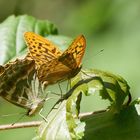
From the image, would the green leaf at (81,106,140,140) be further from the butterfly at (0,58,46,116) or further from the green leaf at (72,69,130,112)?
the butterfly at (0,58,46,116)

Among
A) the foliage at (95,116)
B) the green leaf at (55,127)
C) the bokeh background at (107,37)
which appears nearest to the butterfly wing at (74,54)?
the foliage at (95,116)

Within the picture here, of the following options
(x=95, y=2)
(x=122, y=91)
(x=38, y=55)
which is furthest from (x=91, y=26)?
(x=122, y=91)

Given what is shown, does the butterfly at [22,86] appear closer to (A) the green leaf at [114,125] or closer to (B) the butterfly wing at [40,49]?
(B) the butterfly wing at [40,49]

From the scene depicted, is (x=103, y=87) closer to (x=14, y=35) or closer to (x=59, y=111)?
(x=59, y=111)

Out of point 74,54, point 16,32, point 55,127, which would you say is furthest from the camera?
point 16,32

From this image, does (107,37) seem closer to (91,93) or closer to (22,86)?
(22,86)

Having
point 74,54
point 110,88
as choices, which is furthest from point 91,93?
point 74,54
